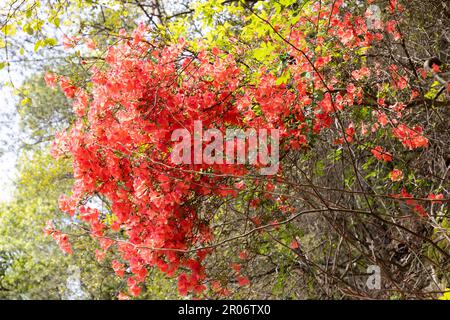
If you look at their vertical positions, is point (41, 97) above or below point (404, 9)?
above

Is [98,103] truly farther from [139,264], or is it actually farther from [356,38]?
[356,38]

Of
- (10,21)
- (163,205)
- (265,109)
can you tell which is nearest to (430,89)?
(265,109)

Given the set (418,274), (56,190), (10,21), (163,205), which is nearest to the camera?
(163,205)

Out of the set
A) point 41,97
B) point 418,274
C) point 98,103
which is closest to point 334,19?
point 98,103

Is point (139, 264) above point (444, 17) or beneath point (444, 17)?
beneath

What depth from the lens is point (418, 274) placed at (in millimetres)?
5555

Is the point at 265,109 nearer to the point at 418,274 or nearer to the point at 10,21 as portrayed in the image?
the point at 10,21

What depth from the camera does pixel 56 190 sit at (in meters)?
11.2

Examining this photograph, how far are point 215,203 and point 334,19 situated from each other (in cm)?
154

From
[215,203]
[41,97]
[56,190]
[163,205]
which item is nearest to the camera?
[163,205]

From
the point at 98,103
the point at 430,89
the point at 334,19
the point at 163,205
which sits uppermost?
the point at 334,19

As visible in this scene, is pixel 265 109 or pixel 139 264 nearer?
pixel 139 264

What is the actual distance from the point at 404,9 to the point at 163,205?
8.65 ft
